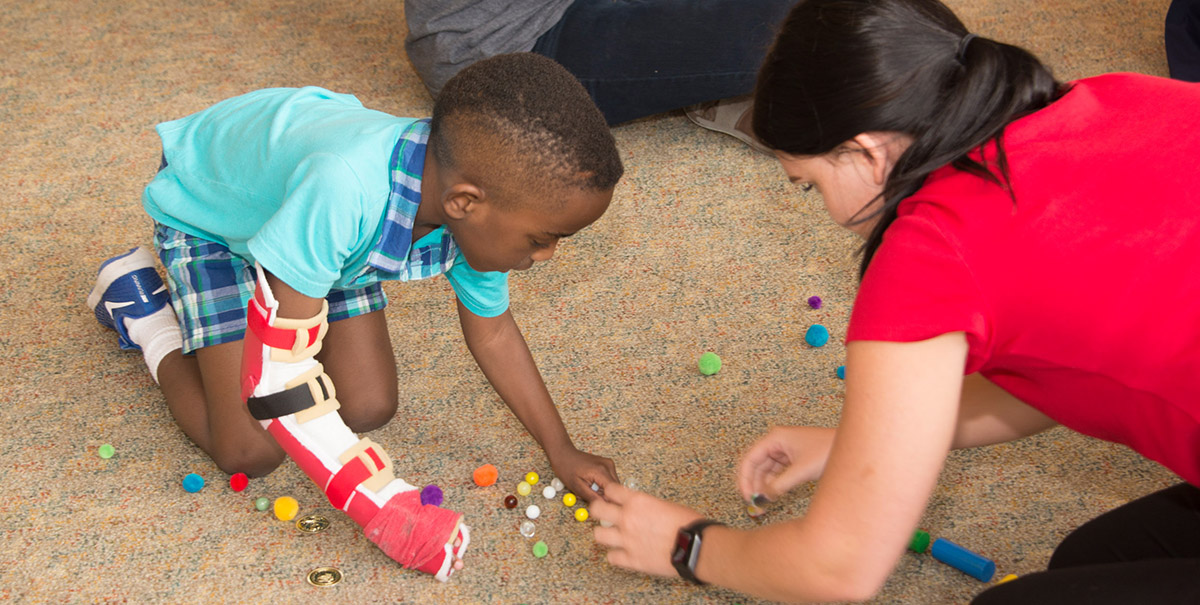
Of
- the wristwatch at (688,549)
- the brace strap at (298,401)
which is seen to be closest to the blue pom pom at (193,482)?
the brace strap at (298,401)

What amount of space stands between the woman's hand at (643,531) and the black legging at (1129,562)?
0.29 meters

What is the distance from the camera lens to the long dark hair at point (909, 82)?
704 millimetres

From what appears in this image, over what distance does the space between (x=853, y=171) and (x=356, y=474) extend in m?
0.60

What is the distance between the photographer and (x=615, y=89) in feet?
5.86

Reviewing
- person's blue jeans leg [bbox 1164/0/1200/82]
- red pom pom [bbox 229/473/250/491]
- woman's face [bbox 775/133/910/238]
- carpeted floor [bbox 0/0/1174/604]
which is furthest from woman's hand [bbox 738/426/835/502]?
person's blue jeans leg [bbox 1164/0/1200/82]

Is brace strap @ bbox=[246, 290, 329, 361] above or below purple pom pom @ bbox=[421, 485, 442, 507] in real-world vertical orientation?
above

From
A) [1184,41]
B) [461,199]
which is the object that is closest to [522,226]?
[461,199]

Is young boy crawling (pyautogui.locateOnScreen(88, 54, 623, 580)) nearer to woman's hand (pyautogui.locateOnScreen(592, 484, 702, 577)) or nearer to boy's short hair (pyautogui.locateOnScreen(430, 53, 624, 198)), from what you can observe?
boy's short hair (pyautogui.locateOnScreen(430, 53, 624, 198))

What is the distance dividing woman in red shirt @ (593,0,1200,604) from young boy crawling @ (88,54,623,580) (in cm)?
27

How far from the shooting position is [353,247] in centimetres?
100

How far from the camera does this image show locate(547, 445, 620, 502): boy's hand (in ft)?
3.88

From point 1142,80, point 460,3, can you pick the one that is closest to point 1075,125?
point 1142,80

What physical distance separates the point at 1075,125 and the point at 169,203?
100cm

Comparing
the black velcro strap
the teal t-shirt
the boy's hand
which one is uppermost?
the teal t-shirt
